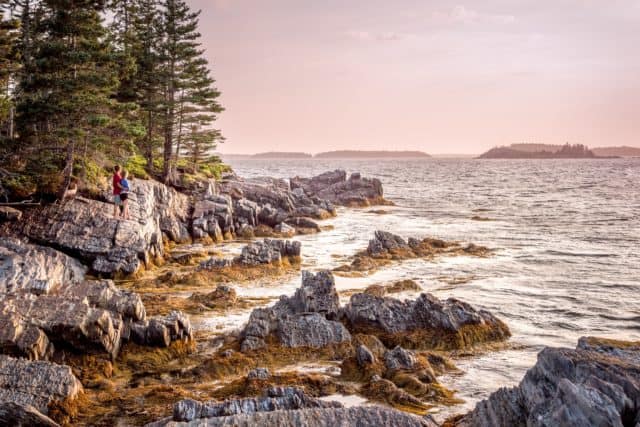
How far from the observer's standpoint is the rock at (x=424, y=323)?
13734 millimetres

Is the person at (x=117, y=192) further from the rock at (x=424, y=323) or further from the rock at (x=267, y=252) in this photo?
the rock at (x=424, y=323)

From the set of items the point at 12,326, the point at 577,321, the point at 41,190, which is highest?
the point at 41,190

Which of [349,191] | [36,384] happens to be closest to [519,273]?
[36,384]

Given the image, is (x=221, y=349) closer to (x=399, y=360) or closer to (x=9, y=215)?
(x=399, y=360)

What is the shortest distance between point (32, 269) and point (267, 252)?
10307 millimetres

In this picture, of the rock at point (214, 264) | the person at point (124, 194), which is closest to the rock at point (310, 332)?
the rock at point (214, 264)

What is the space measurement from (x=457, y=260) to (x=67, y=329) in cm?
1963

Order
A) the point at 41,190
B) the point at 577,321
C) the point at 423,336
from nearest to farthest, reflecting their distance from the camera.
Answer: the point at 423,336
the point at 577,321
the point at 41,190

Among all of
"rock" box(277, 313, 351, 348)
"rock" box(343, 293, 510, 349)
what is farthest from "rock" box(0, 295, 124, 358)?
"rock" box(343, 293, 510, 349)

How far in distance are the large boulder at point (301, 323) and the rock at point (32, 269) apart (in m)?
6.23

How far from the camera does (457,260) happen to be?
26.1 m

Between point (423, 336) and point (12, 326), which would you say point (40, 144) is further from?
point (423, 336)

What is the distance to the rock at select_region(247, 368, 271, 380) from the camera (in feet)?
34.8

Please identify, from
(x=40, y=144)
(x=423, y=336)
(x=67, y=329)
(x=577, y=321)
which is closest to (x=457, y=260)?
(x=577, y=321)
